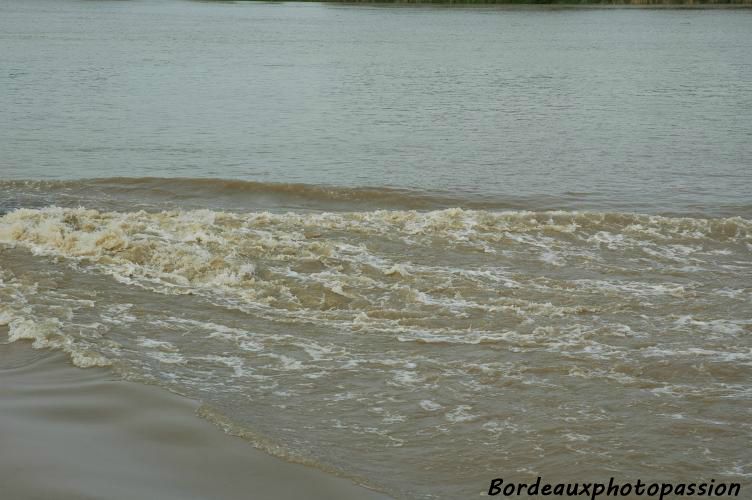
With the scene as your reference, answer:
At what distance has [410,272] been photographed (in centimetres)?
1103

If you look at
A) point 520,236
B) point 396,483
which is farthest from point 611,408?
point 520,236

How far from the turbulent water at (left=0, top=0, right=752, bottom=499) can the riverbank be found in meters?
0.25

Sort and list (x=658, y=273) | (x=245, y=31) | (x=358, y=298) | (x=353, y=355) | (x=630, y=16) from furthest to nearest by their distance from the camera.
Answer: (x=630, y=16)
(x=245, y=31)
(x=658, y=273)
(x=358, y=298)
(x=353, y=355)

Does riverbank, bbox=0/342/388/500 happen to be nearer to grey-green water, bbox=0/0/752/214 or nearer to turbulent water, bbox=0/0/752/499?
turbulent water, bbox=0/0/752/499

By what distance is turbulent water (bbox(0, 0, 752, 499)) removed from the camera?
7.20 metres

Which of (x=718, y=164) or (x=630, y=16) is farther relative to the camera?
(x=630, y=16)

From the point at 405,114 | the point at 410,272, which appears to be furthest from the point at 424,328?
the point at 405,114

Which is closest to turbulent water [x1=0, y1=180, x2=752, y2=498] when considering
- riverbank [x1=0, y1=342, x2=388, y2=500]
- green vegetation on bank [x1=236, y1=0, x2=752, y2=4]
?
riverbank [x1=0, y1=342, x2=388, y2=500]

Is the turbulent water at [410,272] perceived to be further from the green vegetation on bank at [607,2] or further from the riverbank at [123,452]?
the green vegetation on bank at [607,2]

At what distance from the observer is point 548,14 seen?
268 feet

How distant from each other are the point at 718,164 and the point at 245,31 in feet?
163

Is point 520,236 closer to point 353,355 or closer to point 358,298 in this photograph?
point 358,298

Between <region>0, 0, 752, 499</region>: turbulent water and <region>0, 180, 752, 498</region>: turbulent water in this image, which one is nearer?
<region>0, 180, 752, 498</region>: turbulent water

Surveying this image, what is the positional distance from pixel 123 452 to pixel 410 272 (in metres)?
5.11
